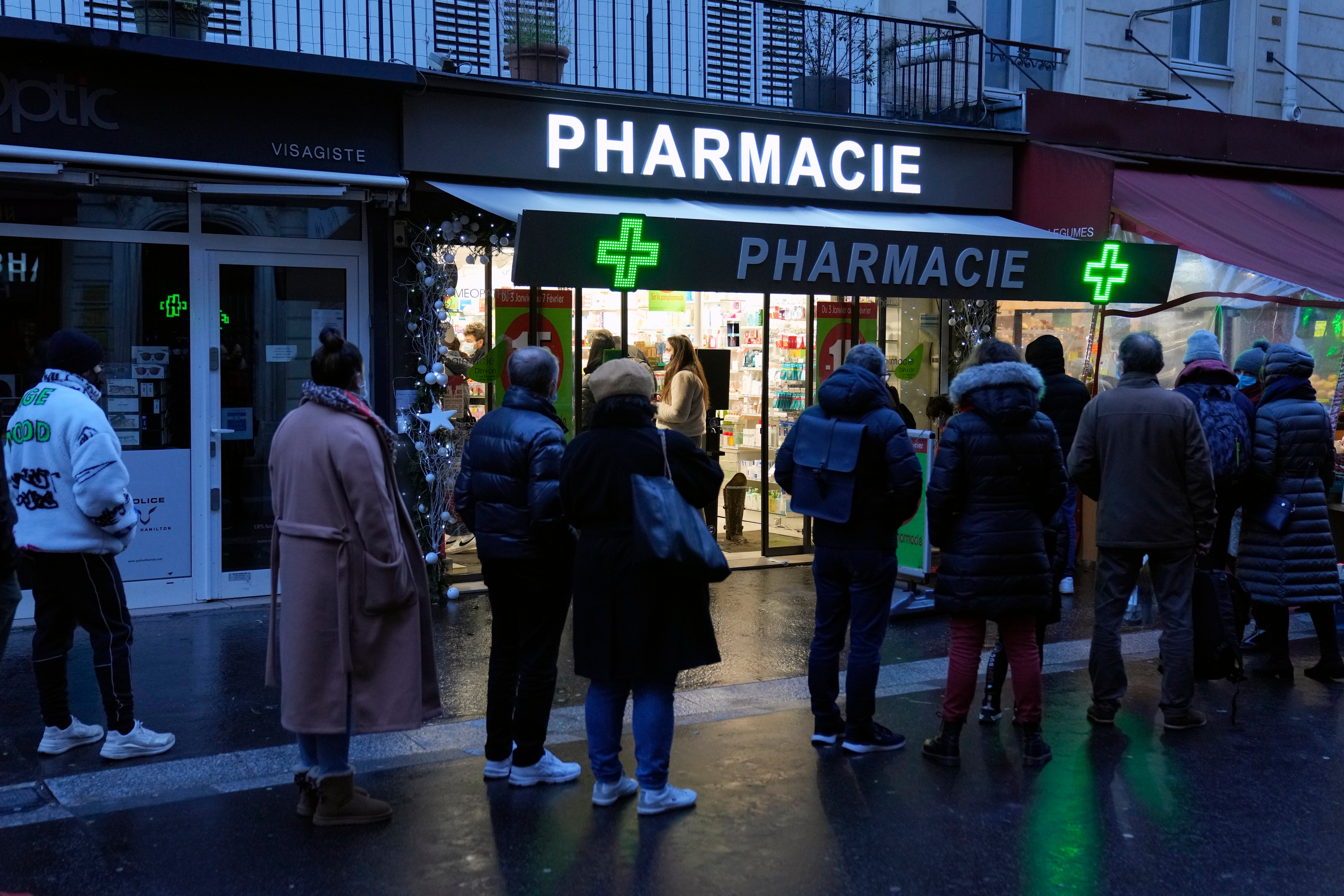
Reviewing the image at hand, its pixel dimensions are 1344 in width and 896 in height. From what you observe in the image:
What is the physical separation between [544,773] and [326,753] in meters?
0.91

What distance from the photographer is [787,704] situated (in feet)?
21.7

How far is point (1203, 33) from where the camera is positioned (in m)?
13.6

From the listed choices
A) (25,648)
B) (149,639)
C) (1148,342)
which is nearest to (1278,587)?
(1148,342)

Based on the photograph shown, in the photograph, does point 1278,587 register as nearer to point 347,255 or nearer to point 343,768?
point 343,768

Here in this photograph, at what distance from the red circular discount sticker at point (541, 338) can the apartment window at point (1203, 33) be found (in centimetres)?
A: 753

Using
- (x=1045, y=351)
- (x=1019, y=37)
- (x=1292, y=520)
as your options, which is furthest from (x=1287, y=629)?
(x=1019, y=37)

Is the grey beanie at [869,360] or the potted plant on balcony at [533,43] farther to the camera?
the potted plant on balcony at [533,43]

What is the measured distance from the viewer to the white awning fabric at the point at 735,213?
8727mm

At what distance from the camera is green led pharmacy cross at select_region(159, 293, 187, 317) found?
8.49m

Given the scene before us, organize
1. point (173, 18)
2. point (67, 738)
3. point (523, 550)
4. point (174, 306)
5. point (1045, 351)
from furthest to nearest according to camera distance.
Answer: point (174, 306), point (173, 18), point (1045, 351), point (67, 738), point (523, 550)

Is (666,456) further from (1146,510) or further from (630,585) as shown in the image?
(1146,510)

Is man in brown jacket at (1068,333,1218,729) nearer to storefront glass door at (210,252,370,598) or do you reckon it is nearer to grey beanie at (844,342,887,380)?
grey beanie at (844,342,887,380)

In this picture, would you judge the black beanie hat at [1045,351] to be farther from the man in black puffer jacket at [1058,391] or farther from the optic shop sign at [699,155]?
the optic shop sign at [699,155]

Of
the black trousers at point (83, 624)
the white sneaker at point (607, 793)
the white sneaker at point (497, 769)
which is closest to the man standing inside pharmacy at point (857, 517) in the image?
the white sneaker at point (607, 793)
